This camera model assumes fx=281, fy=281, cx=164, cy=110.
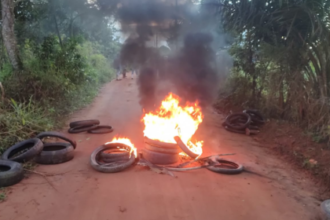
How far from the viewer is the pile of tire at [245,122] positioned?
30.6 ft

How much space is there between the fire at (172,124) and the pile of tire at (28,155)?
6.28 feet

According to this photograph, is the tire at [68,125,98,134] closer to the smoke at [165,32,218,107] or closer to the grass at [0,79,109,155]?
the grass at [0,79,109,155]

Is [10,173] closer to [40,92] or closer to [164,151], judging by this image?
[164,151]

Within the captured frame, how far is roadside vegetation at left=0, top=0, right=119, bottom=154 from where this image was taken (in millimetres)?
7367

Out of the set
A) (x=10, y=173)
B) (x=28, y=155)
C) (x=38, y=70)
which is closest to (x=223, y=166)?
(x=28, y=155)

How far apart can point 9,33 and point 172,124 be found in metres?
6.63

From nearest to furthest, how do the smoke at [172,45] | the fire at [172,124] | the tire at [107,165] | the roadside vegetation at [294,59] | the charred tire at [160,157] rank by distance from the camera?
1. the tire at [107,165]
2. the charred tire at [160,157]
3. the fire at [172,124]
4. the roadside vegetation at [294,59]
5. the smoke at [172,45]

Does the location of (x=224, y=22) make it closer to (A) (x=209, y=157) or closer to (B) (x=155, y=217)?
(A) (x=209, y=157)

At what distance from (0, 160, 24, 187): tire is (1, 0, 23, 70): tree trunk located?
519 cm

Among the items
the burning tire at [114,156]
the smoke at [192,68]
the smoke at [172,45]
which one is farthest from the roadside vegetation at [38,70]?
the smoke at [192,68]

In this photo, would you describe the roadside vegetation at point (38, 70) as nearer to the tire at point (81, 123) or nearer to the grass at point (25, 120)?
the grass at point (25, 120)

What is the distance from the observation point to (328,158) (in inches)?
251

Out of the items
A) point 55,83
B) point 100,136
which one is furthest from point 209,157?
point 55,83

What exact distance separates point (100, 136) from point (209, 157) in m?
3.48
